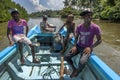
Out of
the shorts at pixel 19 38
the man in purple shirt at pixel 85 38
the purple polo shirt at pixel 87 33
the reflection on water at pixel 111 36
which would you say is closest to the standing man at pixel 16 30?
the shorts at pixel 19 38

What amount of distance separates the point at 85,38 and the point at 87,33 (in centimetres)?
15

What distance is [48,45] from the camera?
1033 cm

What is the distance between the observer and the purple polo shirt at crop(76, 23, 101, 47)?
17.0 ft

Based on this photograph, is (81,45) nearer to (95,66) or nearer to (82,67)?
(82,67)

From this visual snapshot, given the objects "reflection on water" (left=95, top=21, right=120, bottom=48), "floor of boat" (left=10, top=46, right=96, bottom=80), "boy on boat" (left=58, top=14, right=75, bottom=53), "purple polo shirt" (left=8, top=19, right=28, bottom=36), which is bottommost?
"reflection on water" (left=95, top=21, right=120, bottom=48)

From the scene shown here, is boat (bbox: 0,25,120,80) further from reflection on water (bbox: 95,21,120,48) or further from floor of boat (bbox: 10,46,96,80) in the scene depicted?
reflection on water (bbox: 95,21,120,48)

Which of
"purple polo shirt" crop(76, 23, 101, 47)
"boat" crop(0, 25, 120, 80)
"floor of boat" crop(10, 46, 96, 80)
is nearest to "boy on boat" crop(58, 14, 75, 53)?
"boat" crop(0, 25, 120, 80)

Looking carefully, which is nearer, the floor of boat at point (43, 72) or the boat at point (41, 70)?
the boat at point (41, 70)

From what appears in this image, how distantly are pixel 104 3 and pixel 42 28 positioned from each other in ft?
138

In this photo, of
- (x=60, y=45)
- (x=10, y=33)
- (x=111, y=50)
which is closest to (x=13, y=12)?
(x=10, y=33)

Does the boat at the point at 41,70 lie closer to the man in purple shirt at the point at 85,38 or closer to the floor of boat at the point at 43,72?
the floor of boat at the point at 43,72

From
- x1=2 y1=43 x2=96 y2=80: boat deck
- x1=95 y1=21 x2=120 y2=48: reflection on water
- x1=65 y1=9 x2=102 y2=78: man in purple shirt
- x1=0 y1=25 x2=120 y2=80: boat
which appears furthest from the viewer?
x1=95 y1=21 x2=120 y2=48: reflection on water

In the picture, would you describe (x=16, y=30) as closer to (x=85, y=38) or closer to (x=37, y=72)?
(x=37, y=72)

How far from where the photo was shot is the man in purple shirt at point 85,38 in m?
5.10
